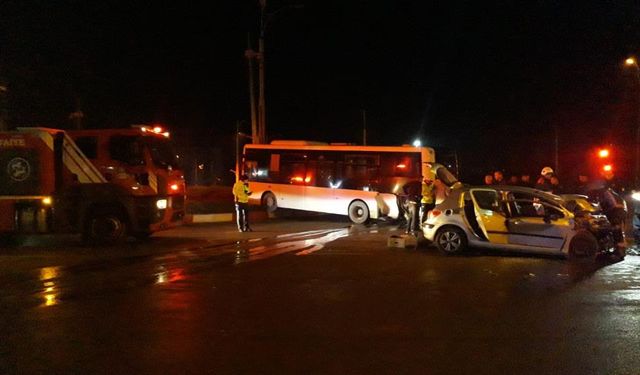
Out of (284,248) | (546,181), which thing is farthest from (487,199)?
(284,248)

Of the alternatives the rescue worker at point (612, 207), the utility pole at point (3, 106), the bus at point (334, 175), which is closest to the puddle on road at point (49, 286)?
the utility pole at point (3, 106)

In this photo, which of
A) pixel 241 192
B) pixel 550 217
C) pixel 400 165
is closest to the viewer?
pixel 550 217

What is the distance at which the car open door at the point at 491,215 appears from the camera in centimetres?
1305

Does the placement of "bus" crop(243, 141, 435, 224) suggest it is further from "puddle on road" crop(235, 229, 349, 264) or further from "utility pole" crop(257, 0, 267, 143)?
"puddle on road" crop(235, 229, 349, 264)

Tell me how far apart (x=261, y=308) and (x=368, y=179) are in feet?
48.8

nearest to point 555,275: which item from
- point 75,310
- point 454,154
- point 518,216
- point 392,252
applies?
point 518,216

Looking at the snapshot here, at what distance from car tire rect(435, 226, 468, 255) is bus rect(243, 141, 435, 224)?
814cm

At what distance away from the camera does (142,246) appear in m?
15.9

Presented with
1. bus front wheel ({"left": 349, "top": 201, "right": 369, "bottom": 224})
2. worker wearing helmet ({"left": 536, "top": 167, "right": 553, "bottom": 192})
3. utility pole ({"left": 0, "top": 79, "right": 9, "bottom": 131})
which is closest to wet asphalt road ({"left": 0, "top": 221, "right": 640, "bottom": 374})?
worker wearing helmet ({"left": 536, "top": 167, "right": 553, "bottom": 192})

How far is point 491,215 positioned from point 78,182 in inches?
377

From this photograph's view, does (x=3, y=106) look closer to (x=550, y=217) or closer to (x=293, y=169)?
(x=293, y=169)

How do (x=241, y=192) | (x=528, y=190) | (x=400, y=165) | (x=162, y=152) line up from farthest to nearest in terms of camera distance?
1. (x=400, y=165)
2. (x=241, y=192)
3. (x=162, y=152)
4. (x=528, y=190)

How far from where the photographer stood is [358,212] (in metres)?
22.8

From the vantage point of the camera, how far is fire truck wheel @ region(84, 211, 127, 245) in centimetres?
1584
